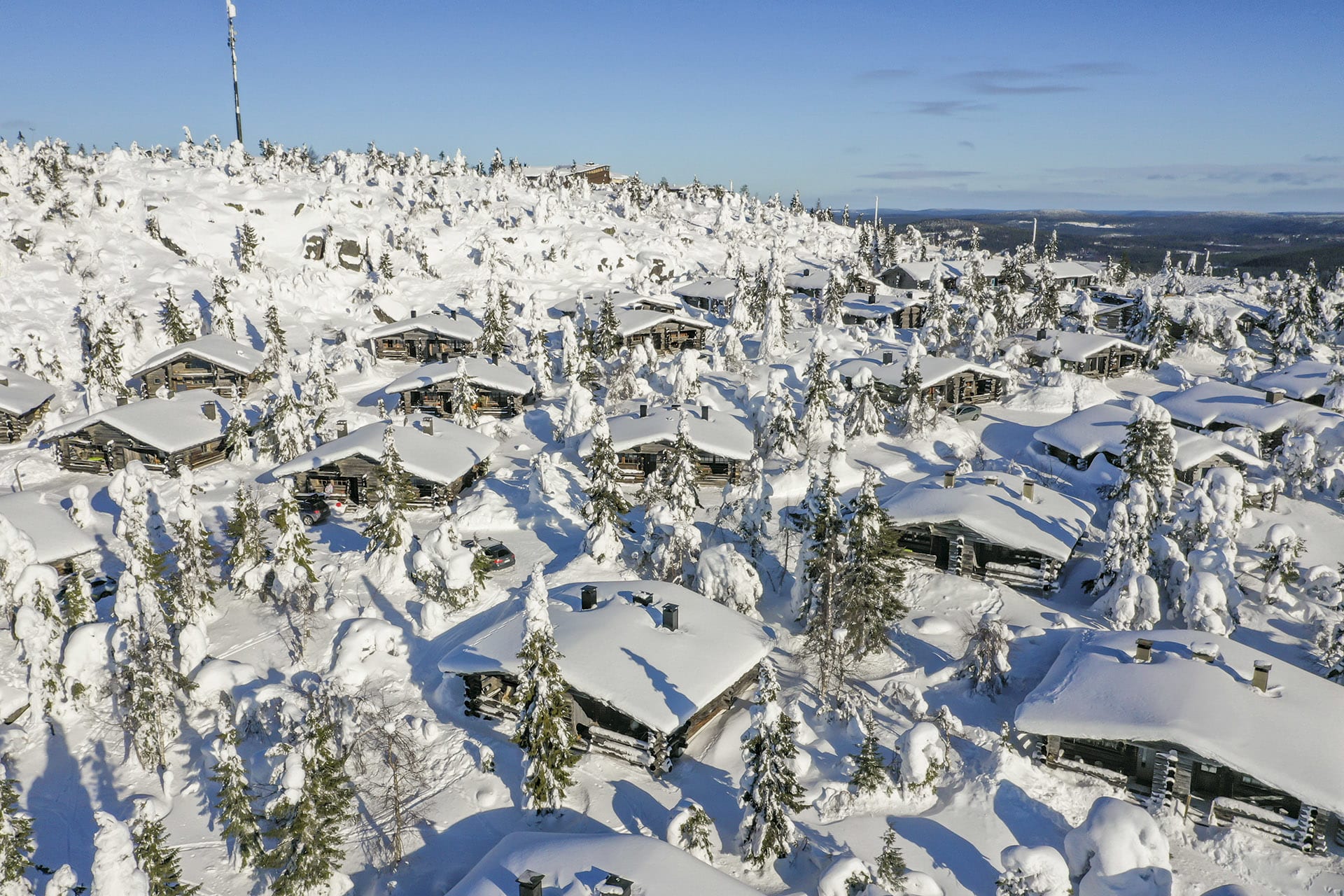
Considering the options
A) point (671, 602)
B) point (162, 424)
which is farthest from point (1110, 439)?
point (162, 424)

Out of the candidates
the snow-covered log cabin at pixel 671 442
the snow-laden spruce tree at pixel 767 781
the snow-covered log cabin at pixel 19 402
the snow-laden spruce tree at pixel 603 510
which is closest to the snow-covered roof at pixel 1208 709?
the snow-laden spruce tree at pixel 767 781

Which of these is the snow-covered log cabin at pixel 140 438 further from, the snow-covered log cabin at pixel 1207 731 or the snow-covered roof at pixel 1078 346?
the snow-covered roof at pixel 1078 346

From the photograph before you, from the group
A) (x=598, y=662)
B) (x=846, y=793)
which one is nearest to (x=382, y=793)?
(x=598, y=662)

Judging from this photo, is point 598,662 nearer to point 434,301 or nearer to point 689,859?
point 689,859

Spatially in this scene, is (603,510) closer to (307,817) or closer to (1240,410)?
(307,817)

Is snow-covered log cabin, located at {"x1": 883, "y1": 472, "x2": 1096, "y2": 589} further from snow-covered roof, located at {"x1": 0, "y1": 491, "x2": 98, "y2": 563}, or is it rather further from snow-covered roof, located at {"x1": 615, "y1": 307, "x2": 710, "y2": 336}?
snow-covered roof, located at {"x1": 615, "y1": 307, "x2": 710, "y2": 336}

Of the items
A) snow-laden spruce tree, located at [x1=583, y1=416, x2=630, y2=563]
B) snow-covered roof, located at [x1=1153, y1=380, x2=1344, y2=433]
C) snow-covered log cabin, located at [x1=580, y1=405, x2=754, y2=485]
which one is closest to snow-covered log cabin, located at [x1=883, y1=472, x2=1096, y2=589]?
snow-covered log cabin, located at [x1=580, y1=405, x2=754, y2=485]
